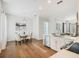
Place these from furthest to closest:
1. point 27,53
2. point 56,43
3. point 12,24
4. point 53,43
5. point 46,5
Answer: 1. point 12,24
2. point 46,5
3. point 53,43
4. point 56,43
5. point 27,53

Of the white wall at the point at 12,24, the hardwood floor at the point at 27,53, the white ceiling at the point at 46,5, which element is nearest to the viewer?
the hardwood floor at the point at 27,53

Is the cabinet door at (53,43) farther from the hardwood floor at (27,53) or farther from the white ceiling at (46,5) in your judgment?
the white ceiling at (46,5)

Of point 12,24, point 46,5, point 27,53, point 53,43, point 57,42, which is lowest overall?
point 27,53

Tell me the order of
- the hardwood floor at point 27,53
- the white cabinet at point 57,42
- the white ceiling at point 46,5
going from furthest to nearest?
the white ceiling at point 46,5
the white cabinet at point 57,42
the hardwood floor at point 27,53

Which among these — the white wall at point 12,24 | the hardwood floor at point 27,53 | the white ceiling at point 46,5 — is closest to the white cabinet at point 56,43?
the hardwood floor at point 27,53

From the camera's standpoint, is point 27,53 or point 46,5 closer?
point 27,53

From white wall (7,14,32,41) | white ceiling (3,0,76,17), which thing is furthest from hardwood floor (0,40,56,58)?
white wall (7,14,32,41)

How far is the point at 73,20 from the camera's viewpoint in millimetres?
4309

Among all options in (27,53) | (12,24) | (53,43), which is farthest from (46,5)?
(12,24)

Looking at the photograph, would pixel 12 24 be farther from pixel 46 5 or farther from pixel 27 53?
pixel 27 53

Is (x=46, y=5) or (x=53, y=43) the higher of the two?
(x=46, y=5)

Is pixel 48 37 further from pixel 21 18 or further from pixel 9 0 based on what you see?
pixel 21 18

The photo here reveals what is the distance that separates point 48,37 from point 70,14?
2.04 meters

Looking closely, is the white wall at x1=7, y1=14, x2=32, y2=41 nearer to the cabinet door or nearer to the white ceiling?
the white ceiling
